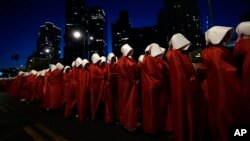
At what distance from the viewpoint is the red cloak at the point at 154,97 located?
6211 millimetres

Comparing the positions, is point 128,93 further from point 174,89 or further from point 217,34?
point 217,34

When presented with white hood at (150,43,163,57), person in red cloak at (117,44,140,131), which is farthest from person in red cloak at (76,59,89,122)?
white hood at (150,43,163,57)

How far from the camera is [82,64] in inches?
388

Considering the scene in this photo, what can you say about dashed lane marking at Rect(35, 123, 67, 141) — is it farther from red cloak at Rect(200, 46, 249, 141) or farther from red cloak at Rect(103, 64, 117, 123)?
red cloak at Rect(200, 46, 249, 141)

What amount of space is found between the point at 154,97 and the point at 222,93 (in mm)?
2200

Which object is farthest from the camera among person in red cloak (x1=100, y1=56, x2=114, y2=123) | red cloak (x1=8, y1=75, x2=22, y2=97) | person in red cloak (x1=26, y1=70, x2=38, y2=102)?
red cloak (x1=8, y1=75, x2=22, y2=97)

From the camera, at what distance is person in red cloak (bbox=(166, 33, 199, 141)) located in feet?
16.2

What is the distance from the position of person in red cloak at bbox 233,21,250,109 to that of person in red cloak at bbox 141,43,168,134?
2.17 metres

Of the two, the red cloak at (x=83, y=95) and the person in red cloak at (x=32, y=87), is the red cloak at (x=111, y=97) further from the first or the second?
the person in red cloak at (x=32, y=87)

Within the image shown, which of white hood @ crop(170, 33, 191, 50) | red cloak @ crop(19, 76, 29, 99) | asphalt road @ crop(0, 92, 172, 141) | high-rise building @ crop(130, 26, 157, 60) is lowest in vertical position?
asphalt road @ crop(0, 92, 172, 141)

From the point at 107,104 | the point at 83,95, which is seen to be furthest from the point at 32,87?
the point at 107,104

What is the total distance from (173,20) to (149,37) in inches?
902

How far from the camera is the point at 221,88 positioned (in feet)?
14.2

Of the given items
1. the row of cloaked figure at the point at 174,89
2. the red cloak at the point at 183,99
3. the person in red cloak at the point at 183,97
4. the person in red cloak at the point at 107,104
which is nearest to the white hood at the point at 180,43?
the row of cloaked figure at the point at 174,89
